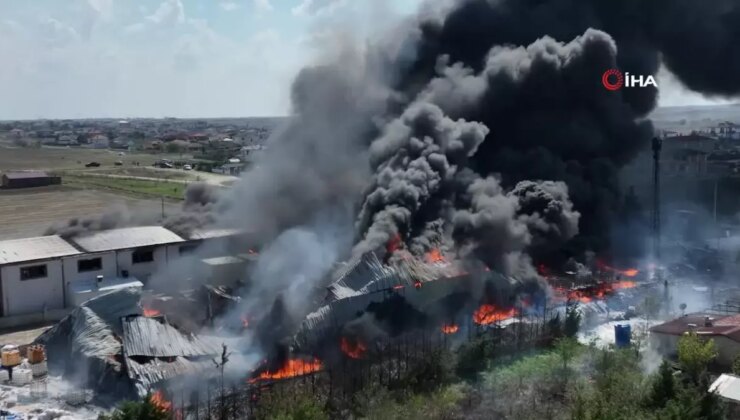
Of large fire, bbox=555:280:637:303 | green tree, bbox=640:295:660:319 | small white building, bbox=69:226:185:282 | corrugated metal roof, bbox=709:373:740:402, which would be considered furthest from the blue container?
small white building, bbox=69:226:185:282

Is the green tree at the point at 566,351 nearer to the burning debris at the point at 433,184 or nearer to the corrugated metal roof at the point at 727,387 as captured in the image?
the corrugated metal roof at the point at 727,387

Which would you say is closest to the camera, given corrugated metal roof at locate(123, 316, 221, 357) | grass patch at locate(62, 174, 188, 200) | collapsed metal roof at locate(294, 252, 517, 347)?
corrugated metal roof at locate(123, 316, 221, 357)

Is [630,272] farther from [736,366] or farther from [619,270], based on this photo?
[736,366]

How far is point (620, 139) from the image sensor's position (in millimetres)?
40125

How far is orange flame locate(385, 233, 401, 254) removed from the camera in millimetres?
26141

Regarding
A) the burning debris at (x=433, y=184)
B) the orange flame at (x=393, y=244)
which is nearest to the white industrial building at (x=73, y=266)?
the burning debris at (x=433, y=184)

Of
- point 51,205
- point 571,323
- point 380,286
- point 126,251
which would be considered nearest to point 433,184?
point 380,286

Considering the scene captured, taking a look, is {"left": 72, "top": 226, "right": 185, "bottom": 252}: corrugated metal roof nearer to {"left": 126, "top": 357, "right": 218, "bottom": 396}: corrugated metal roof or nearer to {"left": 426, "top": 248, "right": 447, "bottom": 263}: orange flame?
{"left": 126, "top": 357, "right": 218, "bottom": 396}: corrugated metal roof

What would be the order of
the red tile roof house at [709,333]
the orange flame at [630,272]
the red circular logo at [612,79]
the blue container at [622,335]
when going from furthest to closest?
1. the red circular logo at [612,79]
2. the orange flame at [630,272]
3. the blue container at [622,335]
4. the red tile roof house at [709,333]

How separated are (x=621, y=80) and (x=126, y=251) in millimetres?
28467

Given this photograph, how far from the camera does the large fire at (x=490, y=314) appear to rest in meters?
24.1

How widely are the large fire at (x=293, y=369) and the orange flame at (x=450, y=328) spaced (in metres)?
4.57

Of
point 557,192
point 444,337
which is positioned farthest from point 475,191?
point 444,337

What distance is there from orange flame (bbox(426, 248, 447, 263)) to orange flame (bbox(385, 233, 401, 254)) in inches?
48.0
